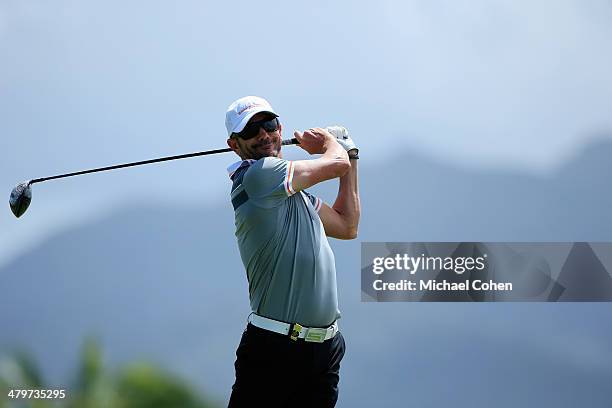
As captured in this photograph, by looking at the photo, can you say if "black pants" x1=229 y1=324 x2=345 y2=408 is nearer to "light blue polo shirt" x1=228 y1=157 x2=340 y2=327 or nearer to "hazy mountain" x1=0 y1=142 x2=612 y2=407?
"light blue polo shirt" x1=228 y1=157 x2=340 y2=327

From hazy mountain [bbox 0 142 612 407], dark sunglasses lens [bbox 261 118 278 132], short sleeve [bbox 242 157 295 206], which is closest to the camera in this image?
short sleeve [bbox 242 157 295 206]

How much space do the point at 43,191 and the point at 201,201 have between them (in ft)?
2.20

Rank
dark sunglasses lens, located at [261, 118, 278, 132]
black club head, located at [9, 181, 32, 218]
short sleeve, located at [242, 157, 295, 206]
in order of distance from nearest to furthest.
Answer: short sleeve, located at [242, 157, 295, 206] < dark sunglasses lens, located at [261, 118, 278, 132] < black club head, located at [9, 181, 32, 218]

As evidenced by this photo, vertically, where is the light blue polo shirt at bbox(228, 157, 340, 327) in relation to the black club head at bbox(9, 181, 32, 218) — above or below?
below

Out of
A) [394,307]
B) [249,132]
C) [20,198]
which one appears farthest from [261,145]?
[394,307]

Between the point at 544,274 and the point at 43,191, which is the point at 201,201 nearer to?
the point at 43,191

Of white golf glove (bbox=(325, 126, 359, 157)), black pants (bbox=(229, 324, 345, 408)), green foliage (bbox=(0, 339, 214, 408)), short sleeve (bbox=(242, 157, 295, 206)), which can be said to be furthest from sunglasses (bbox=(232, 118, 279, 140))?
green foliage (bbox=(0, 339, 214, 408))

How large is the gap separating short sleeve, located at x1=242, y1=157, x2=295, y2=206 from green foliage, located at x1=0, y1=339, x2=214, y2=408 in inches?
71.2

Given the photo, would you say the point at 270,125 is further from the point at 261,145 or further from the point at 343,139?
the point at 343,139

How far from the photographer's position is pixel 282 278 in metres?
2.02

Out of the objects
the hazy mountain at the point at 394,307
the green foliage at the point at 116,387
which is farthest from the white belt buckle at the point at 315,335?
the green foliage at the point at 116,387

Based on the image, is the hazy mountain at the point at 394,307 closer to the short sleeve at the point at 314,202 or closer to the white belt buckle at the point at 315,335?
the short sleeve at the point at 314,202

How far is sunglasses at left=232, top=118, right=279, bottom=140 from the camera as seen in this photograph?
2.08m

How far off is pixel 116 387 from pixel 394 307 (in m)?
1.18
